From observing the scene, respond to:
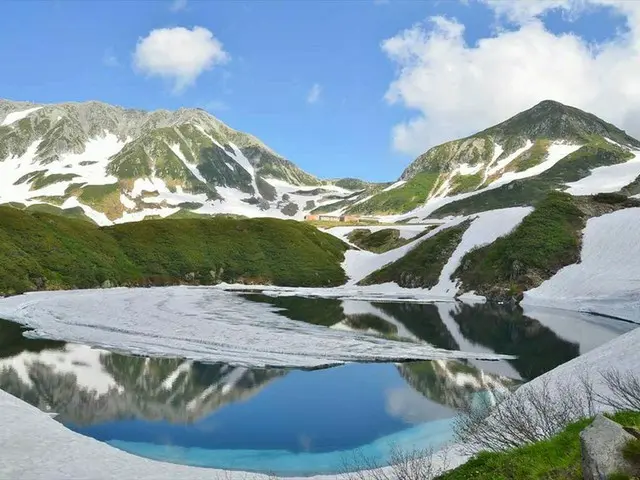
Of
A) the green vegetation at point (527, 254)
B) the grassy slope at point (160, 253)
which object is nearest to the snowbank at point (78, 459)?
the grassy slope at point (160, 253)

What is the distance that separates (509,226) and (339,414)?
87.0m

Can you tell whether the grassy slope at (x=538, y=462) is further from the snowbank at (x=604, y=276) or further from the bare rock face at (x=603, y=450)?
the snowbank at (x=604, y=276)

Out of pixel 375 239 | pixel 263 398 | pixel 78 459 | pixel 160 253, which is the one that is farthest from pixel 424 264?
pixel 78 459

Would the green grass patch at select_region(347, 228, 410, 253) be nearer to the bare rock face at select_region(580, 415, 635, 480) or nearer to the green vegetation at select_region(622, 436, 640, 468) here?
the bare rock face at select_region(580, 415, 635, 480)

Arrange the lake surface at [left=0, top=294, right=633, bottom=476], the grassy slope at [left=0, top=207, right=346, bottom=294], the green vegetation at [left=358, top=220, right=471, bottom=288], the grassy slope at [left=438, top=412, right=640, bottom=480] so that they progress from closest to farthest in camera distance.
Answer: the grassy slope at [left=438, top=412, right=640, bottom=480], the lake surface at [left=0, top=294, right=633, bottom=476], the grassy slope at [left=0, top=207, right=346, bottom=294], the green vegetation at [left=358, top=220, right=471, bottom=288]

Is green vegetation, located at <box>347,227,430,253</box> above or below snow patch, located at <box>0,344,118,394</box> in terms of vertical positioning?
above

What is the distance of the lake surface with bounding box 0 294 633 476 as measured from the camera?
24266mm

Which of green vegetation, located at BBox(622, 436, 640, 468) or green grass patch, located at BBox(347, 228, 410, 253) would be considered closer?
green vegetation, located at BBox(622, 436, 640, 468)

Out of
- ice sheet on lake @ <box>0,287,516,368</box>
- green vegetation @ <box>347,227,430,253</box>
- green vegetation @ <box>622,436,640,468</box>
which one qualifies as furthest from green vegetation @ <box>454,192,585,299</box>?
green vegetation @ <box>622,436,640,468</box>

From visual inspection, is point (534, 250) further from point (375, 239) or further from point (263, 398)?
point (375, 239)

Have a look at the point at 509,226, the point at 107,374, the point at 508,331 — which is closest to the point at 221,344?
the point at 107,374

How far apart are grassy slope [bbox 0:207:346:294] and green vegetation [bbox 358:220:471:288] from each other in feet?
48.7

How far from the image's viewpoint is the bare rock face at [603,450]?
27.5 feet

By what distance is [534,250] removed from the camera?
9306cm
